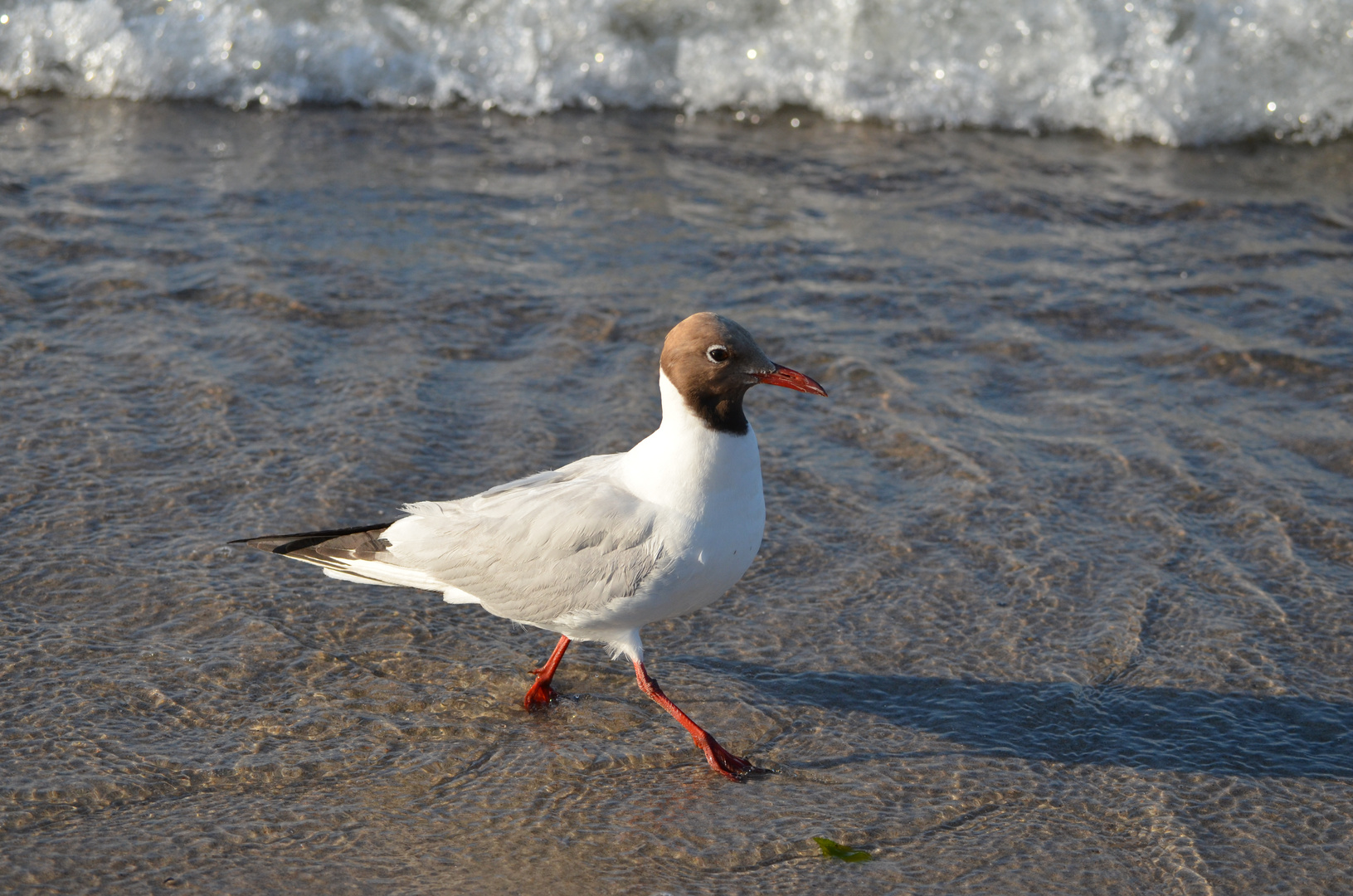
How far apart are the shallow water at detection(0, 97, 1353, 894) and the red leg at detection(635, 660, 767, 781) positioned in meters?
0.09

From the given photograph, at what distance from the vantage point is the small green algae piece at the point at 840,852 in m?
3.35

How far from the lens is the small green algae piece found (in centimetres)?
335

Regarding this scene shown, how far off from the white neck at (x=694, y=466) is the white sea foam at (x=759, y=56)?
6236mm

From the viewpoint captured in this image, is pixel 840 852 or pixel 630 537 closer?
pixel 840 852

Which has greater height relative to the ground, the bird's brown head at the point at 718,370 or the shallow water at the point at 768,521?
the bird's brown head at the point at 718,370

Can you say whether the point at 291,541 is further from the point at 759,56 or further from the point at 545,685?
the point at 759,56

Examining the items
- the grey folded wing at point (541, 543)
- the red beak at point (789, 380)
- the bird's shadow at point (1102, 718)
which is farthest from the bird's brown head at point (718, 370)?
the bird's shadow at point (1102, 718)

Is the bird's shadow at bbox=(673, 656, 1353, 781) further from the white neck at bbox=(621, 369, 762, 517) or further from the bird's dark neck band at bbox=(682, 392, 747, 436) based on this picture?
the bird's dark neck band at bbox=(682, 392, 747, 436)

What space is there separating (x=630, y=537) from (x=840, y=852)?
104cm

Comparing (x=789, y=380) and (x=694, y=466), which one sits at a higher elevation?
(x=789, y=380)

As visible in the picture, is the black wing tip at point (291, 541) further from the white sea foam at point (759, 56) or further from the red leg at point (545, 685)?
the white sea foam at point (759, 56)

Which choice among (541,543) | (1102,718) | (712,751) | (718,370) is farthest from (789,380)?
(1102,718)

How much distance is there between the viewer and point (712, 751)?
3.68 m

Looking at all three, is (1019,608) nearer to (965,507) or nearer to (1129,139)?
(965,507)
